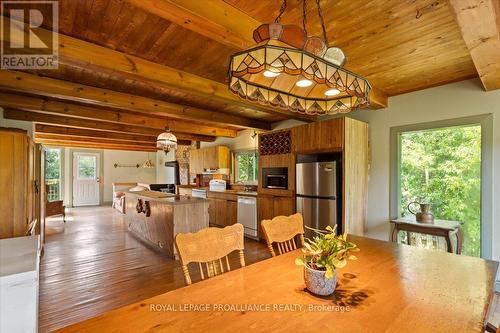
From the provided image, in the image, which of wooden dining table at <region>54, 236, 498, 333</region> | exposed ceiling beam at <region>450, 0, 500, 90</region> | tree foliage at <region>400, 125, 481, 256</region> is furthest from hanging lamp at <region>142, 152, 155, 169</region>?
exposed ceiling beam at <region>450, 0, 500, 90</region>

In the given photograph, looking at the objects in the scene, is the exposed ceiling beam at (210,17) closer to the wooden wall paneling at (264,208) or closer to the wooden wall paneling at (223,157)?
the wooden wall paneling at (264,208)

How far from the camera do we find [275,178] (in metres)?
4.33

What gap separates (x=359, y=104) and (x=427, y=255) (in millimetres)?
1174

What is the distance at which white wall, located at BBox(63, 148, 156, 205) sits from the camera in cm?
902

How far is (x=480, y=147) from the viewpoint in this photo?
111 inches

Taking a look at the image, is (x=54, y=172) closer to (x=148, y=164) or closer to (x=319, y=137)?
(x=148, y=164)

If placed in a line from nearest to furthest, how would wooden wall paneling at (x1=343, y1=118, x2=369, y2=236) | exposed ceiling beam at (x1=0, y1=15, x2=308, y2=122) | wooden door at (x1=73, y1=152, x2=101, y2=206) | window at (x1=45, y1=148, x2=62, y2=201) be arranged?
exposed ceiling beam at (x1=0, y1=15, x2=308, y2=122)
wooden wall paneling at (x1=343, y1=118, x2=369, y2=236)
window at (x1=45, y1=148, x2=62, y2=201)
wooden door at (x1=73, y1=152, x2=101, y2=206)

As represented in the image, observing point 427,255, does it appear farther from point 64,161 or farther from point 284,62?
point 64,161

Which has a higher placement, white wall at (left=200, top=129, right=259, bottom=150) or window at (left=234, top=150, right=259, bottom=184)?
white wall at (left=200, top=129, right=259, bottom=150)

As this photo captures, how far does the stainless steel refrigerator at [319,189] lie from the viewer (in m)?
3.38

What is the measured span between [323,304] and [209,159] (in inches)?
224

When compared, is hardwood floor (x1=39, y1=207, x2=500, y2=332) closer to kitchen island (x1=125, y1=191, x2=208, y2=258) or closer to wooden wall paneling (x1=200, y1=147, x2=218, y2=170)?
kitchen island (x1=125, y1=191, x2=208, y2=258)

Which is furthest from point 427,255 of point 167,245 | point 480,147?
point 167,245

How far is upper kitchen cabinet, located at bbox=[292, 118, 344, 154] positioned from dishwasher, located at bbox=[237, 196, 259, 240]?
4.72 ft
